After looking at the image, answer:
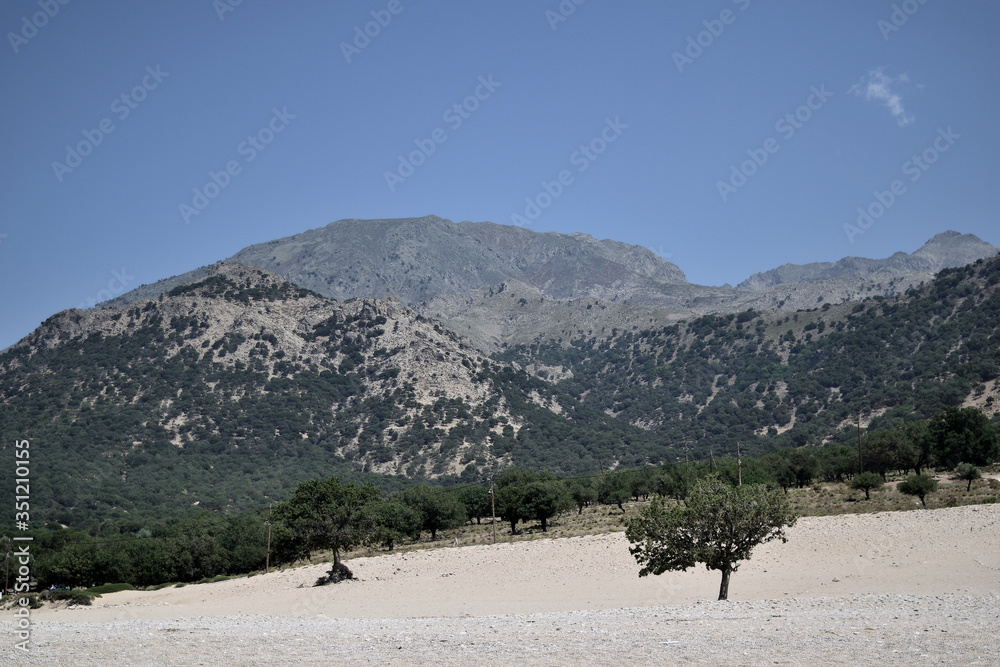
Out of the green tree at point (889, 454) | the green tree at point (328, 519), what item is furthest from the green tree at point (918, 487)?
the green tree at point (328, 519)

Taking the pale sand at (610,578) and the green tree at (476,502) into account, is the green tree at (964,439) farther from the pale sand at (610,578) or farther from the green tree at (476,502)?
the green tree at (476,502)

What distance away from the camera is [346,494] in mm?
39688

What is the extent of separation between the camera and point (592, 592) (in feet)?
103

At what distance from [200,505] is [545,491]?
68457mm

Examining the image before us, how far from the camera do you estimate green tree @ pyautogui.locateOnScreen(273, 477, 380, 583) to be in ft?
127

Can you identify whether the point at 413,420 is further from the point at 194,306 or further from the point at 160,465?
the point at 194,306

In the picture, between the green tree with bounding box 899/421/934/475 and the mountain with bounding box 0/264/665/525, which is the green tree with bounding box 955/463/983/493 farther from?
the mountain with bounding box 0/264/665/525

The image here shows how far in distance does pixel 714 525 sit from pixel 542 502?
42.5 meters

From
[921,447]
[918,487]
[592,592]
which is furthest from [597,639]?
[921,447]

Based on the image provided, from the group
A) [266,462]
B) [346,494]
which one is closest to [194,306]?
[266,462]

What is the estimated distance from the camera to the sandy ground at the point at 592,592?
1717 cm

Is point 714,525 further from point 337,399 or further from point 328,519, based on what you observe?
point 337,399

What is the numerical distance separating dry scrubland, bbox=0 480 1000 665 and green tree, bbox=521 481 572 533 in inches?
314

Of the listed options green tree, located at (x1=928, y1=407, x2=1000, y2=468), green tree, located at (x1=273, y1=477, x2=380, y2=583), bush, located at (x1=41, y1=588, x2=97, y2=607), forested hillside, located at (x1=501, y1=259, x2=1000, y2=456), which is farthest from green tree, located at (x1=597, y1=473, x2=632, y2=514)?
forested hillside, located at (x1=501, y1=259, x2=1000, y2=456)
